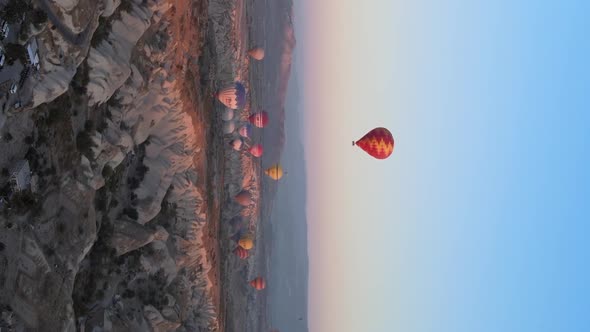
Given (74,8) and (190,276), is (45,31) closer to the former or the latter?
(74,8)

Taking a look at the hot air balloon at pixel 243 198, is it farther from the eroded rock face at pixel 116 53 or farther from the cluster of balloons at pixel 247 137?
the eroded rock face at pixel 116 53

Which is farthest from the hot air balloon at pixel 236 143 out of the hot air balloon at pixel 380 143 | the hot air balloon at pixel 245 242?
the hot air balloon at pixel 380 143

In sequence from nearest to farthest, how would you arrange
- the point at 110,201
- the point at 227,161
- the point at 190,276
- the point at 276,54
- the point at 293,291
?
the point at 110,201 < the point at 190,276 < the point at 227,161 < the point at 276,54 < the point at 293,291

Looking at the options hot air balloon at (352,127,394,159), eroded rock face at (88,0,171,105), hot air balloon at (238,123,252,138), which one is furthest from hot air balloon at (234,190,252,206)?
eroded rock face at (88,0,171,105)

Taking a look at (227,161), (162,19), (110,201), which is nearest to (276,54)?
(227,161)

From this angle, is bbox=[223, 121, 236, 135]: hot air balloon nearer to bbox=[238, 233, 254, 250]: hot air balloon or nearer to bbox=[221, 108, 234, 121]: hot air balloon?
bbox=[221, 108, 234, 121]: hot air balloon

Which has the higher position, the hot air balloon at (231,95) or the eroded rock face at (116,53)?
the hot air balloon at (231,95)

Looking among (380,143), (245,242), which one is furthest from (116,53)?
(245,242)

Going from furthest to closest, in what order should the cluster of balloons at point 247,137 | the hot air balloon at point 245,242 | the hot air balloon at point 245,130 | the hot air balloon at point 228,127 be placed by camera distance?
1. the hot air balloon at point 245,242
2. the hot air balloon at point 245,130
3. the hot air balloon at point 228,127
4. the cluster of balloons at point 247,137
